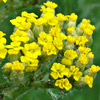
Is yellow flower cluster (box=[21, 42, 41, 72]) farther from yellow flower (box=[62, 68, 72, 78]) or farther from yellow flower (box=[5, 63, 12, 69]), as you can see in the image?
yellow flower (box=[62, 68, 72, 78])

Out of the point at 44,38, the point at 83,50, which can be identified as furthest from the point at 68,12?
the point at 44,38

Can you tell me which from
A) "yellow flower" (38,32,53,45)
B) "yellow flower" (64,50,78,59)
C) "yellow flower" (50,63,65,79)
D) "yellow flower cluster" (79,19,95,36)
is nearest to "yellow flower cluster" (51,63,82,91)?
"yellow flower" (50,63,65,79)

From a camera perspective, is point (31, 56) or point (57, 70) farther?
point (57, 70)

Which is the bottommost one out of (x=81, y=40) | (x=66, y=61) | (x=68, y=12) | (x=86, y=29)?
A: (x=66, y=61)

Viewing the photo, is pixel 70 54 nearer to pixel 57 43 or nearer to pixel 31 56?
pixel 57 43

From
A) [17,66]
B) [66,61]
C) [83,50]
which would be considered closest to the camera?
[17,66]

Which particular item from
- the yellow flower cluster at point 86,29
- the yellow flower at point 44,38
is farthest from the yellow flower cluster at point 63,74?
the yellow flower cluster at point 86,29

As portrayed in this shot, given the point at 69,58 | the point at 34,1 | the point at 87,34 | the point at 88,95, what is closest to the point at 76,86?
the point at 69,58
